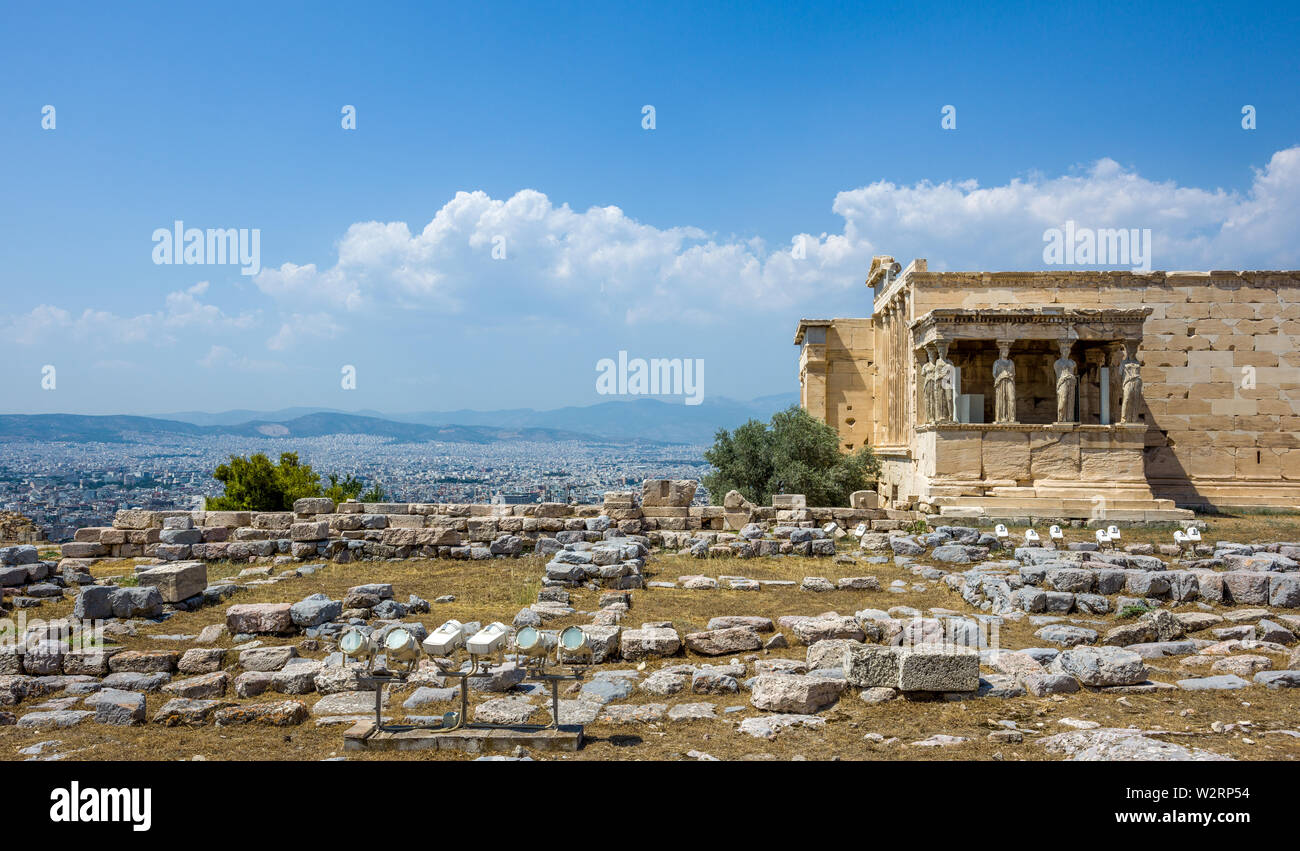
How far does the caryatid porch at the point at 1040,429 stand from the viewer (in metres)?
19.5

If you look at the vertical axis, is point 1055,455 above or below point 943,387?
below

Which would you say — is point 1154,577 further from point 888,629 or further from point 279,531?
point 279,531

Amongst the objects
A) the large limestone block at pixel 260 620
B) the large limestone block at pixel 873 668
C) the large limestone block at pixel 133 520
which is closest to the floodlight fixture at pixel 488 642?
the large limestone block at pixel 873 668

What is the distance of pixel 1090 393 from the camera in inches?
846

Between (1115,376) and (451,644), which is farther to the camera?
(1115,376)

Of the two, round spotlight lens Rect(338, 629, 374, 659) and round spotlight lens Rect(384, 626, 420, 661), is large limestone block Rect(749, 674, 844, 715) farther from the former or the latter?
round spotlight lens Rect(338, 629, 374, 659)

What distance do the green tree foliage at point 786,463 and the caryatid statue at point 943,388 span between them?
13.8 ft

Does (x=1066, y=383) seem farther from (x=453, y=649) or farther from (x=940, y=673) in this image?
(x=453, y=649)

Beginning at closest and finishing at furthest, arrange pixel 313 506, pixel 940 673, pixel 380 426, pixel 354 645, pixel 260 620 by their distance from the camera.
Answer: pixel 354 645 < pixel 940 673 < pixel 260 620 < pixel 313 506 < pixel 380 426

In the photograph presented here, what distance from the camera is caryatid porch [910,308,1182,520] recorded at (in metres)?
19.5

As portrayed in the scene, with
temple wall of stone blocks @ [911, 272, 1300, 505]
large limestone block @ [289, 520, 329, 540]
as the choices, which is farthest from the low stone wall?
temple wall of stone blocks @ [911, 272, 1300, 505]

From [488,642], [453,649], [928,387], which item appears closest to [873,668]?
[488,642]

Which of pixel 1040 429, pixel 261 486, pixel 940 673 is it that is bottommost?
pixel 940 673

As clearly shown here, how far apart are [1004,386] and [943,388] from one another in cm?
147
